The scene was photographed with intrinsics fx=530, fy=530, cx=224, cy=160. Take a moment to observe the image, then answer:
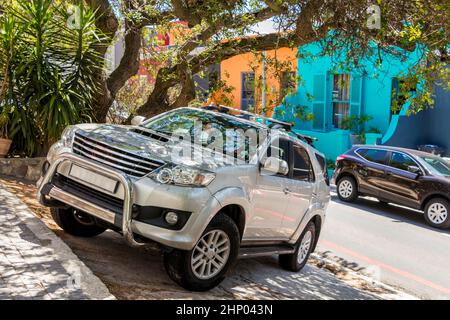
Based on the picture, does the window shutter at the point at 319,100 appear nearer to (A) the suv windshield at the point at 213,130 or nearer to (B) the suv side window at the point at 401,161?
(B) the suv side window at the point at 401,161

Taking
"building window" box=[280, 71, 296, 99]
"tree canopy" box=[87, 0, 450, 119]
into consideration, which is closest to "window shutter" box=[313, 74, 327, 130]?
"building window" box=[280, 71, 296, 99]

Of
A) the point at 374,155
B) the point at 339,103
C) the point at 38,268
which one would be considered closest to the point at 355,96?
the point at 339,103

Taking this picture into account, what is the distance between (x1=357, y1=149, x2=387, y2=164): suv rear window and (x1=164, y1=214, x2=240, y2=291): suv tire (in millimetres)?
8901

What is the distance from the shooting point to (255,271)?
6680 millimetres

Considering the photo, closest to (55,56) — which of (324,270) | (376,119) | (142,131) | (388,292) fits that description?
(142,131)

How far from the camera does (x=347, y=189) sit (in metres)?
13.7

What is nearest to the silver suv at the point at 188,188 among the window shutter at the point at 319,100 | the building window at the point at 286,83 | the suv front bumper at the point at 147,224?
the suv front bumper at the point at 147,224

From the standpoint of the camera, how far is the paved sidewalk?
4031 millimetres

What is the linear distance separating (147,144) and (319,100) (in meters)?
16.7

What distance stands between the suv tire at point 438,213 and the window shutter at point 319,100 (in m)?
9.53

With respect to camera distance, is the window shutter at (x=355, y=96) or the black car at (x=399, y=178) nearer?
the black car at (x=399, y=178)

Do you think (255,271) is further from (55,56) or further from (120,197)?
(55,56)

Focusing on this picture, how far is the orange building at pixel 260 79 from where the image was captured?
10.5 metres

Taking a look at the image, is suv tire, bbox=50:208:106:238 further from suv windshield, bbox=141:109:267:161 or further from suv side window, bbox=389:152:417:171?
suv side window, bbox=389:152:417:171
